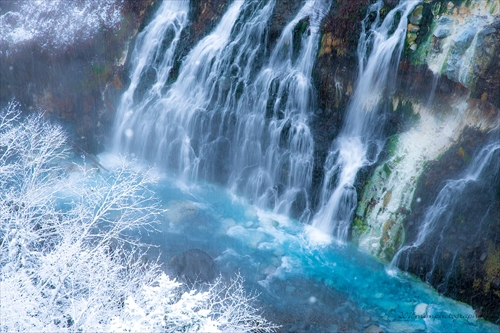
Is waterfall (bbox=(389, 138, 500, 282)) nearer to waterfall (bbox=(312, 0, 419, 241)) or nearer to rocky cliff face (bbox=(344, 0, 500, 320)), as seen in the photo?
rocky cliff face (bbox=(344, 0, 500, 320))

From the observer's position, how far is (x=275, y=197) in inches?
657

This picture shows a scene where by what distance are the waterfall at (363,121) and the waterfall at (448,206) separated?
2.40m

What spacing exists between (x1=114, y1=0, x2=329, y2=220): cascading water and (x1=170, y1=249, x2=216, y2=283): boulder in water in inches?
169

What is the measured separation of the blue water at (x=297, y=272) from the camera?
470 inches

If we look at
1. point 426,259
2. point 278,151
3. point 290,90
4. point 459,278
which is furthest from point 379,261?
point 290,90

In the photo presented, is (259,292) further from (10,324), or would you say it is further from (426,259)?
(10,324)

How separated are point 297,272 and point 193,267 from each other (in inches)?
132

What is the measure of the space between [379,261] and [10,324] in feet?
35.7

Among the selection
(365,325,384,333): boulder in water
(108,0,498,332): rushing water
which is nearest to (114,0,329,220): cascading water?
(108,0,498,332): rushing water

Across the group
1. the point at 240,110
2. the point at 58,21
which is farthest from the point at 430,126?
the point at 58,21

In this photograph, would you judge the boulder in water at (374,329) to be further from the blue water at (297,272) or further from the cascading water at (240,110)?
the cascading water at (240,110)

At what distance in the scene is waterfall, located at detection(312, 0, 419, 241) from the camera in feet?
47.8

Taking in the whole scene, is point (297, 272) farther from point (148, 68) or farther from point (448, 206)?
point (148, 68)

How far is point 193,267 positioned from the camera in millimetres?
13023
